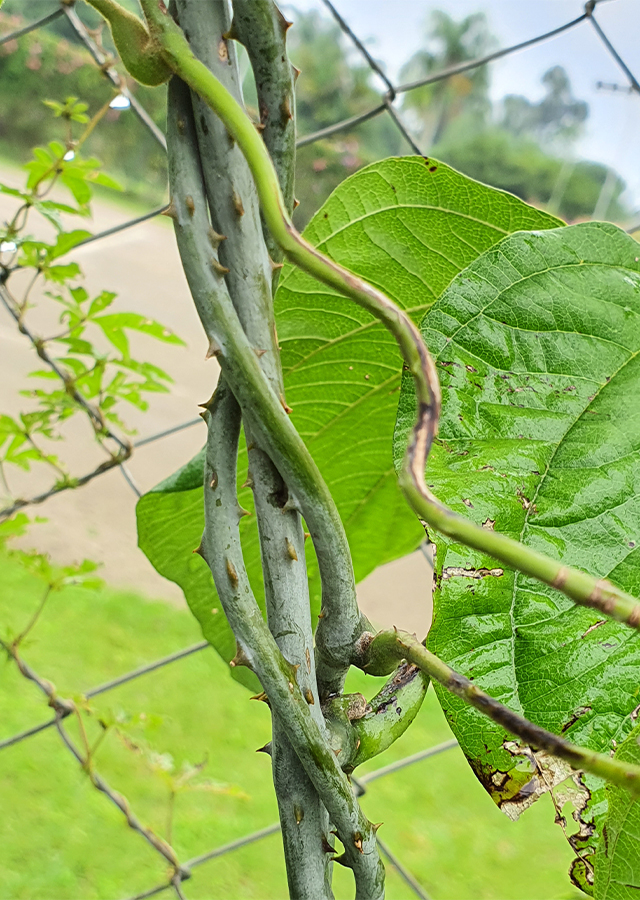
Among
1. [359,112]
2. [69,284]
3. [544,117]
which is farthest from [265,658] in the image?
[544,117]

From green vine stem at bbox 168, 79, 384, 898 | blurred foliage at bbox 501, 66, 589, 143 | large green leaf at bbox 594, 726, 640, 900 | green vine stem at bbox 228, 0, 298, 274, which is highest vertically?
blurred foliage at bbox 501, 66, 589, 143

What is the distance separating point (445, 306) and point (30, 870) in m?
1.21

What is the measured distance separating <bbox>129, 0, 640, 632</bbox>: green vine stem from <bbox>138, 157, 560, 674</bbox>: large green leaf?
4.6 inches

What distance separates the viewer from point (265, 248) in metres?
0.19

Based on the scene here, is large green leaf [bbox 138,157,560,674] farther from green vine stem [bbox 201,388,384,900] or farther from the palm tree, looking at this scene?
the palm tree

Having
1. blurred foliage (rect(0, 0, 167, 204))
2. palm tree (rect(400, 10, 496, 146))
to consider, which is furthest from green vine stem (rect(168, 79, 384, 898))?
palm tree (rect(400, 10, 496, 146))

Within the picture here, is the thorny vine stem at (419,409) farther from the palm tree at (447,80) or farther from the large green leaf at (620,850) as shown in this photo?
the palm tree at (447,80)

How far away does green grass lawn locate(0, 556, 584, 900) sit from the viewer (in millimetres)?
1174

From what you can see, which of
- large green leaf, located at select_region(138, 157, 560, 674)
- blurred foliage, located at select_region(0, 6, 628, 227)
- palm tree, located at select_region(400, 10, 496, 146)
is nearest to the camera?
large green leaf, located at select_region(138, 157, 560, 674)

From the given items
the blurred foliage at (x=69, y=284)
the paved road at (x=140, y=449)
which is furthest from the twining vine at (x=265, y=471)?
the paved road at (x=140, y=449)

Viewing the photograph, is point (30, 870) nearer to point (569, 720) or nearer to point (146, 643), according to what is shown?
point (146, 643)

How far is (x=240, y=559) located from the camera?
0.18 metres

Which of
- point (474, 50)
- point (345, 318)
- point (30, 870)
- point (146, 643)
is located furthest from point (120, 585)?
point (474, 50)

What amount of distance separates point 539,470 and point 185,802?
129 cm
